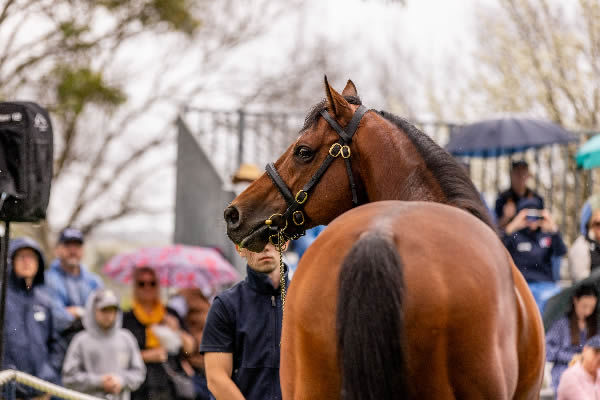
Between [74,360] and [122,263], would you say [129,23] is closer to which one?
[122,263]

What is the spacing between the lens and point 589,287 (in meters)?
7.22

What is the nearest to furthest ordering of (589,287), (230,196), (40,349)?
1. (40,349)
2. (589,287)
3. (230,196)

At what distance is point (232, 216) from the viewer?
3752 mm

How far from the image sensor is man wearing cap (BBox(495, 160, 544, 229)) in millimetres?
8625

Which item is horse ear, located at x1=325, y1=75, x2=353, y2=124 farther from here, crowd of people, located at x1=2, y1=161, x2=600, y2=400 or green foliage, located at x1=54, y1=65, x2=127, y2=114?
green foliage, located at x1=54, y1=65, x2=127, y2=114

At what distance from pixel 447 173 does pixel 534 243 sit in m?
5.44

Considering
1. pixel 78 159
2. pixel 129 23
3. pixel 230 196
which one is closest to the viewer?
pixel 230 196

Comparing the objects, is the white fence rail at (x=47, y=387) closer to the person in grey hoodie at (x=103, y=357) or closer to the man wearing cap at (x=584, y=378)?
the person in grey hoodie at (x=103, y=357)

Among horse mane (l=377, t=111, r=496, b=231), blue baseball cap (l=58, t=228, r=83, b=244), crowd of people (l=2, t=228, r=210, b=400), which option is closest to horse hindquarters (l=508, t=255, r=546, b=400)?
horse mane (l=377, t=111, r=496, b=231)

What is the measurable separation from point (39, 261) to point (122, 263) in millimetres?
1730

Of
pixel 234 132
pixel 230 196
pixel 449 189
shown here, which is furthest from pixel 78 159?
pixel 449 189

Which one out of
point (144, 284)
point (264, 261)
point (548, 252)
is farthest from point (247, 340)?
point (548, 252)

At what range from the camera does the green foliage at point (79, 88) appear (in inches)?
529

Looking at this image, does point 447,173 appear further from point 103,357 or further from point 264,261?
point 103,357
